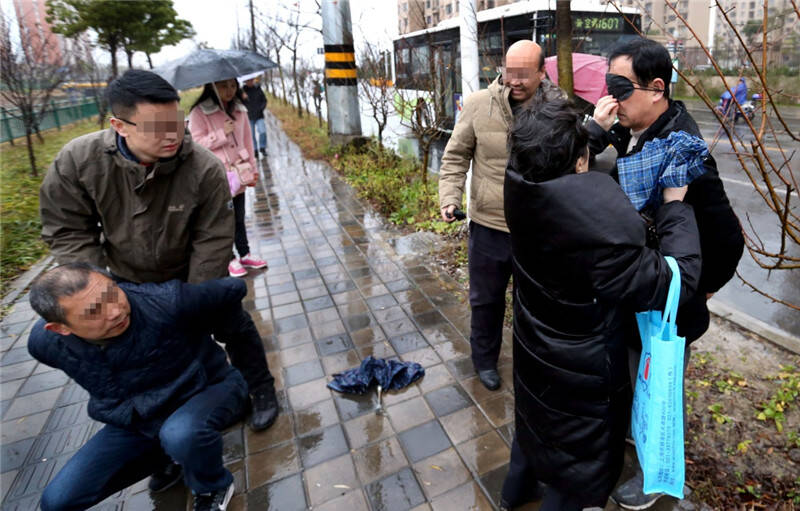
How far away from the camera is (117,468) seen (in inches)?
69.6

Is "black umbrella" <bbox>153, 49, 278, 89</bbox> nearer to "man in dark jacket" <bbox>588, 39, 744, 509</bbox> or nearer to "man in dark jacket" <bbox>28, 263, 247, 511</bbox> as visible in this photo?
"man in dark jacket" <bbox>28, 263, 247, 511</bbox>

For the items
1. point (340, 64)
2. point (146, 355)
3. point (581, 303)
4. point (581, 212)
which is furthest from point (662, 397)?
point (340, 64)

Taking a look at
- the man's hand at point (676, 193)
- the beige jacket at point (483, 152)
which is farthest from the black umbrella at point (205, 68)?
the man's hand at point (676, 193)

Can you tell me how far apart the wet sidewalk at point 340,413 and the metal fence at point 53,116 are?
896cm

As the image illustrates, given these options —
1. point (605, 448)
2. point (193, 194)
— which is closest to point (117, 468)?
point (193, 194)

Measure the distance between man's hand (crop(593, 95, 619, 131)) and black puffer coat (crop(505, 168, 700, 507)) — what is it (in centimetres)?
42

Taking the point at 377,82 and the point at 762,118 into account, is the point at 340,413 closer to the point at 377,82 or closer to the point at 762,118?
the point at 762,118

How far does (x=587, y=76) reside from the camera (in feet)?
13.2

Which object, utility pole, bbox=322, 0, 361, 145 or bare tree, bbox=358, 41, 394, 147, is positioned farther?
utility pole, bbox=322, 0, 361, 145

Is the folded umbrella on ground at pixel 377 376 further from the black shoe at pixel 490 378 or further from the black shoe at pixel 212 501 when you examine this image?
the black shoe at pixel 212 501

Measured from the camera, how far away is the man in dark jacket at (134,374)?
1.57 metres

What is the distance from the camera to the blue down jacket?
66.2 inches

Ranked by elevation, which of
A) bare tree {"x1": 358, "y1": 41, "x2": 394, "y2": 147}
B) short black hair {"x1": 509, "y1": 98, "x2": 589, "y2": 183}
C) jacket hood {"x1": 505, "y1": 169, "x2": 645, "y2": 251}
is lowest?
jacket hood {"x1": 505, "y1": 169, "x2": 645, "y2": 251}

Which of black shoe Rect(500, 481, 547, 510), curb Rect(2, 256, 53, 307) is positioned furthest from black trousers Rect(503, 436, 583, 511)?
curb Rect(2, 256, 53, 307)
